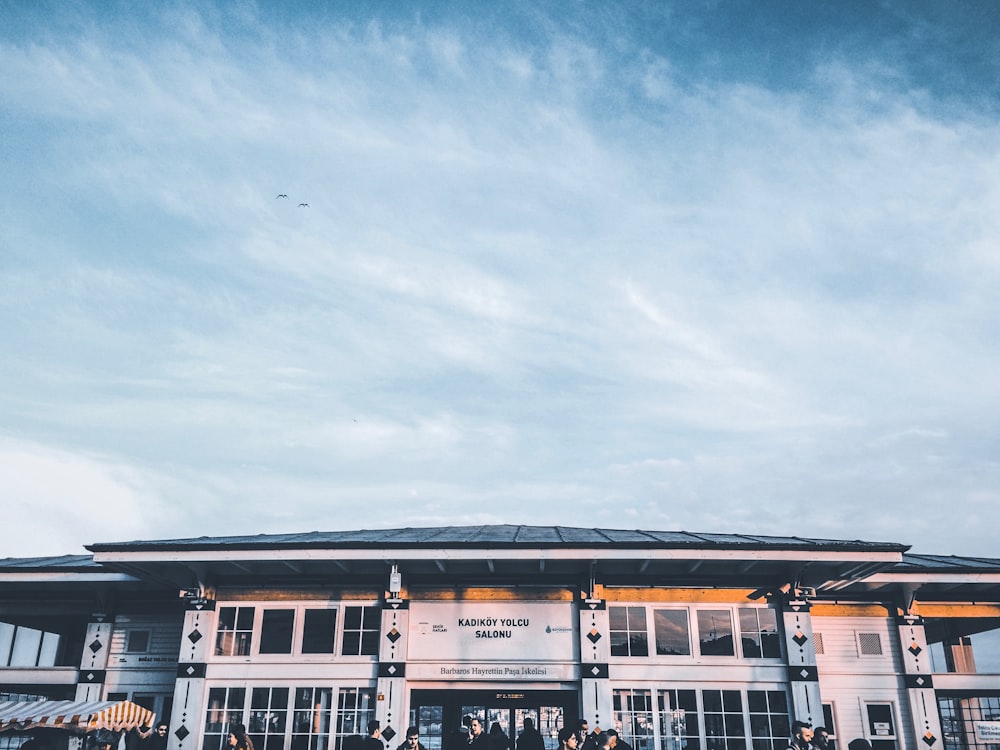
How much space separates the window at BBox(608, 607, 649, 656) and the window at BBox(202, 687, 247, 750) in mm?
9078

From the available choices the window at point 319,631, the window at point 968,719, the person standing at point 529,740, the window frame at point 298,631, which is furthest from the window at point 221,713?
the window at point 968,719

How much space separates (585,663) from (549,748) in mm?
4242

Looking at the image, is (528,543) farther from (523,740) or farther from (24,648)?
(24,648)

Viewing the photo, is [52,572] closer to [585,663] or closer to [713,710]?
[585,663]

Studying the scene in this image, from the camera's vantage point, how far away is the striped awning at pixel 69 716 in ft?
52.1

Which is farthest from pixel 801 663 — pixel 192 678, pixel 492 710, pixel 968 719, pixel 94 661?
pixel 94 661

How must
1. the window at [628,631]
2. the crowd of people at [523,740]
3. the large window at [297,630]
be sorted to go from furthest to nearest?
the large window at [297,630]
the window at [628,631]
the crowd of people at [523,740]

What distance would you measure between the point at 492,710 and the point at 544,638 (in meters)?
3.79

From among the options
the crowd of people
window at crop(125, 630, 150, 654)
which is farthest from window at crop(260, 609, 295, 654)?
window at crop(125, 630, 150, 654)

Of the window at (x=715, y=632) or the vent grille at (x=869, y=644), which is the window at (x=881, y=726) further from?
the window at (x=715, y=632)

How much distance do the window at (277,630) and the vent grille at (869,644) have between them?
14320 millimetres

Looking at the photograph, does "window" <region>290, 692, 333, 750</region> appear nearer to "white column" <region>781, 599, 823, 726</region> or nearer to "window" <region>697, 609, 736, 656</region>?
"window" <region>697, 609, 736, 656</region>

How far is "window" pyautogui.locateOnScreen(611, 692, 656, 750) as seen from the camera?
18375 mm

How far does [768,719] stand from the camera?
18.4 meters
